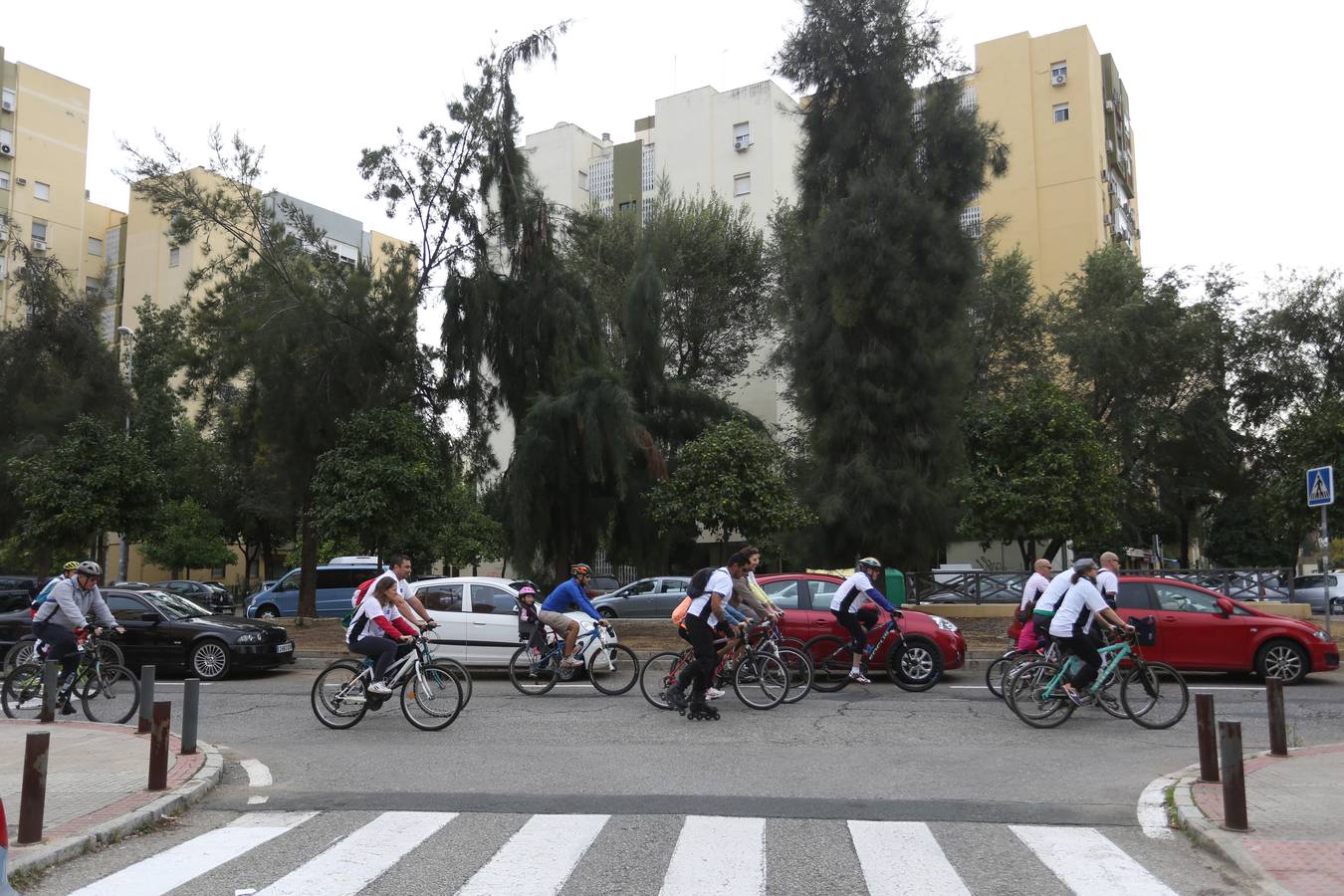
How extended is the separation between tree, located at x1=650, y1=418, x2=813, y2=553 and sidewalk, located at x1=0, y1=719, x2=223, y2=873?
44.0ft

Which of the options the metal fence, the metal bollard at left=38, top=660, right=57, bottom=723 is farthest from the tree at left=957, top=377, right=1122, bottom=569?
the metal bollard at left=38, top=660, right=57, bottom=723

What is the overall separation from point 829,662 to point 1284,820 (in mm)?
7623

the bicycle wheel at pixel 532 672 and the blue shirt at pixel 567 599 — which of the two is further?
the bicycle wheel at pixel 532 672

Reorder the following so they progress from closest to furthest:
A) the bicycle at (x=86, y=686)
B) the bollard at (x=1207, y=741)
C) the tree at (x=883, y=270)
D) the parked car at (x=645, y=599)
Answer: the bollard at (x=1207, y=741)
the bicycle at (x=86, y=686)
the tree at (x=883, y=270)
the parked car at (x=645, y=599)

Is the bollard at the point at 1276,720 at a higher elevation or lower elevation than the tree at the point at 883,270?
lower

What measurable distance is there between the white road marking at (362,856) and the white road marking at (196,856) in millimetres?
561

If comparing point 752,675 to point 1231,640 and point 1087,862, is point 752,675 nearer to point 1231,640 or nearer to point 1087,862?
point 1087,862

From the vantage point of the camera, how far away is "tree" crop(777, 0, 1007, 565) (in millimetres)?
22516

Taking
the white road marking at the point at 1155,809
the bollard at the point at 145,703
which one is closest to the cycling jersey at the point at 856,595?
the white road marking at the point at 1155,809

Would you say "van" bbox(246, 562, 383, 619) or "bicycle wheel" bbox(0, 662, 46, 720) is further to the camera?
"van" bbox(246, 562, 383, 619)

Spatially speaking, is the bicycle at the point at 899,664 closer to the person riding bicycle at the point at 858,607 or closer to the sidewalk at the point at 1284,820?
the person riding bicycle at the point at 858,607

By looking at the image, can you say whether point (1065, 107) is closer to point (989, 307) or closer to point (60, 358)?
point (989, 307)

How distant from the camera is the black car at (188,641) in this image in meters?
16.1

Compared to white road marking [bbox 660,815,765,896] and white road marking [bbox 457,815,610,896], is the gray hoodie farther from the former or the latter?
white road marking [bbox 660,815,765,896]
